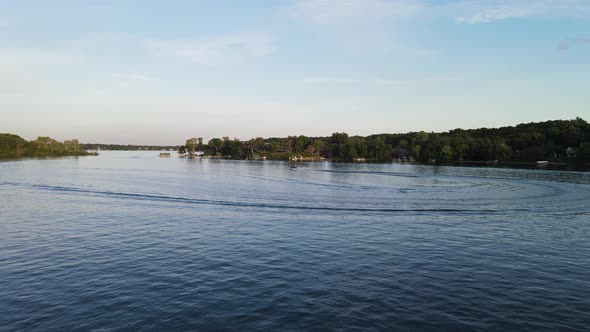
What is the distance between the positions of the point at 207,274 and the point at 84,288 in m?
6.73

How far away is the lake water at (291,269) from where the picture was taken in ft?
56.0

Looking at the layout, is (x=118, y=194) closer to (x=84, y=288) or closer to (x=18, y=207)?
(x=18, y=207)

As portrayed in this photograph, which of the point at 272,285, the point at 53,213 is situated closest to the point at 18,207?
the point at 53,213

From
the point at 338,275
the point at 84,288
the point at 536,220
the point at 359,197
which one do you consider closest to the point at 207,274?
the point at 84,288

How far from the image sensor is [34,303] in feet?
60.3

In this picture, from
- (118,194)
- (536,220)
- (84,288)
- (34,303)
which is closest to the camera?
(34,303)

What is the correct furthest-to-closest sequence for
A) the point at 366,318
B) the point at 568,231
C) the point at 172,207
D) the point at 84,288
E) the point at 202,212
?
the point at 172,207 → the point at 202,212 → the point at 568,231 → the point at 84,288 → the point at 366,318

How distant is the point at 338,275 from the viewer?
74.8 feet

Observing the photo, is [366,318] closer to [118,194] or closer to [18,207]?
[18,207]

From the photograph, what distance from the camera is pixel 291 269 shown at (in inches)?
950

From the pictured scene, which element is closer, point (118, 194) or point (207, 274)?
point (207, 274)

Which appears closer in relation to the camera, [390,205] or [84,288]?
[84,288]

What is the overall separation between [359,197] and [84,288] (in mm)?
50000

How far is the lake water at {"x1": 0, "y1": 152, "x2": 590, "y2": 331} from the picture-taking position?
17078 mm
